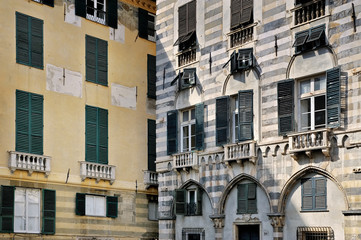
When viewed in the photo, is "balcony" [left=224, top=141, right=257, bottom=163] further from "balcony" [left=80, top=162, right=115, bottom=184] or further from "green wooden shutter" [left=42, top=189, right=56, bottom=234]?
"green wooden shutter" [left=42, top=189, right=56, bottom=234]

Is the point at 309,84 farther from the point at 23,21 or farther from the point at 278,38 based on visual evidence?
the point at 23,21

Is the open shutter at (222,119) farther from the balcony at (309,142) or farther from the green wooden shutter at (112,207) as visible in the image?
the green wooden shutter at (112,207)

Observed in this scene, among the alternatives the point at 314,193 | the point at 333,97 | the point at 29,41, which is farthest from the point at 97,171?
the point at 333,97

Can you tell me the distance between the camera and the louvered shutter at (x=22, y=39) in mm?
24906

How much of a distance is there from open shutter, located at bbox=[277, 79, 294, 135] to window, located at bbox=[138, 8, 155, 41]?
456 inches

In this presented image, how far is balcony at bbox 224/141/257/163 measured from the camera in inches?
825

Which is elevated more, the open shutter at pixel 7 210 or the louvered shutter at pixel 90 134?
the louvered shutter at pixel 90 134

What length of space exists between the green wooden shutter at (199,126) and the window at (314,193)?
481cm

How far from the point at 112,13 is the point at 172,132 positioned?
25.1ft

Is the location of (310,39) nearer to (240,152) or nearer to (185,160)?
(240,152)

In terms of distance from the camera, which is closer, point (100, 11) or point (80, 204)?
Result: point (80, 204)

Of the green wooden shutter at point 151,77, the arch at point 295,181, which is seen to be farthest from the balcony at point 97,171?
the arch at point 295,181

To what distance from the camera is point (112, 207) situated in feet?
90.2

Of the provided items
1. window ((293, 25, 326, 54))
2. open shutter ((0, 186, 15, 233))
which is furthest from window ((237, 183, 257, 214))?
open shutter ((0, 186, 15, 233))
